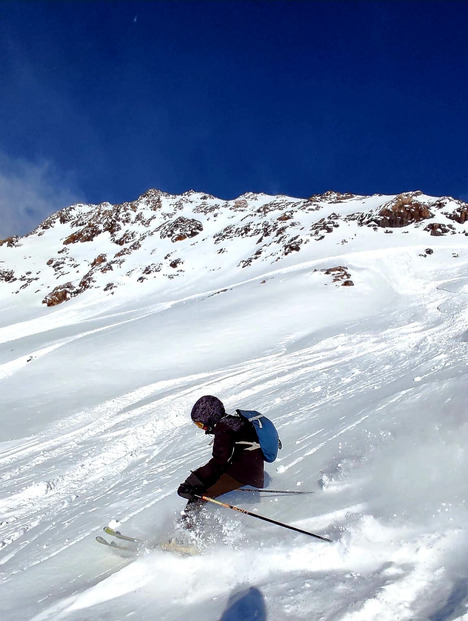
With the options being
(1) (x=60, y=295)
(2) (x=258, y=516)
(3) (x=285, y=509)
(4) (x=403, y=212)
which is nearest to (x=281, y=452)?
(3) (x=285, y=509)

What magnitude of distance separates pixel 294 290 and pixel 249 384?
13.1 meters

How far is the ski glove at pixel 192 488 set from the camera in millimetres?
4090

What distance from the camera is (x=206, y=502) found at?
4273 mm

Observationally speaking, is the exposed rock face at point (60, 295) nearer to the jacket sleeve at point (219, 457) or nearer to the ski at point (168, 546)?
the ski at point (168, 546)

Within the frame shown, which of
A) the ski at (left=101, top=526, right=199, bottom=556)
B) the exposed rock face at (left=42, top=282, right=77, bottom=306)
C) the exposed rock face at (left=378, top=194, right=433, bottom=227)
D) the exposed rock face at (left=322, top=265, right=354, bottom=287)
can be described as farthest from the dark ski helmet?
the exposed rock face at (left=42, top=282, right=77, bottom=306)

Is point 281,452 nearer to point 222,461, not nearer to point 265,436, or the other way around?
point 265,436

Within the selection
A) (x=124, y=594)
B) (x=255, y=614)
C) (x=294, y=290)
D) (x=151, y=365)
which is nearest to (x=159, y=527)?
(x=124, y=594)

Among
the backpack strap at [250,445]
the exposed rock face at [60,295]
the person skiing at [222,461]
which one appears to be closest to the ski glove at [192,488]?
the person skiing at [222,461]

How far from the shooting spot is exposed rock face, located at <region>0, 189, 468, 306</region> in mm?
35750

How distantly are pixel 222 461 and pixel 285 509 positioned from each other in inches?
35.4

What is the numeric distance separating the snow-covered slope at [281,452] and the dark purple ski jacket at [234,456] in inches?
16.4

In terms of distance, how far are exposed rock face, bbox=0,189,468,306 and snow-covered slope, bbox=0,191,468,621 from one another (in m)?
8.19

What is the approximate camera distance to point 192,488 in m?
4.12

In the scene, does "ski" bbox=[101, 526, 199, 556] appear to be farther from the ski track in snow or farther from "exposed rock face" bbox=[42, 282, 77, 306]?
"exposed rock face" bbox=[42, 282, 77, 306]
